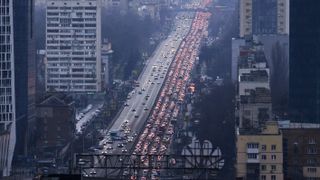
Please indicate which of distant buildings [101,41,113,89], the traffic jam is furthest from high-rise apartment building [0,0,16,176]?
distant buildings [101,41,113,89]

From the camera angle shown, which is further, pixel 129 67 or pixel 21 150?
pixel 129 67

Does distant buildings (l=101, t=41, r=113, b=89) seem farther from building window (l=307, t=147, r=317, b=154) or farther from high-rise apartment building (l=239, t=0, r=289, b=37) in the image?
building window (l=307, t=147, r=317, b=154)

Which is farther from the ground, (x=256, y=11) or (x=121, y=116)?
(x=256, y=11)

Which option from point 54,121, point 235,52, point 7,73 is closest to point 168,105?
point 235,52

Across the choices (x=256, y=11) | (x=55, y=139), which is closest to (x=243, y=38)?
(x=256, y=11)

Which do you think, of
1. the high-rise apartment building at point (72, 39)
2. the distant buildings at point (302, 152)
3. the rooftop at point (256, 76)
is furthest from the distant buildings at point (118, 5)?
the distant buildings at point (302, 152)

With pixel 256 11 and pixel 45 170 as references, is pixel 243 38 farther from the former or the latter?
pixel 45 170
